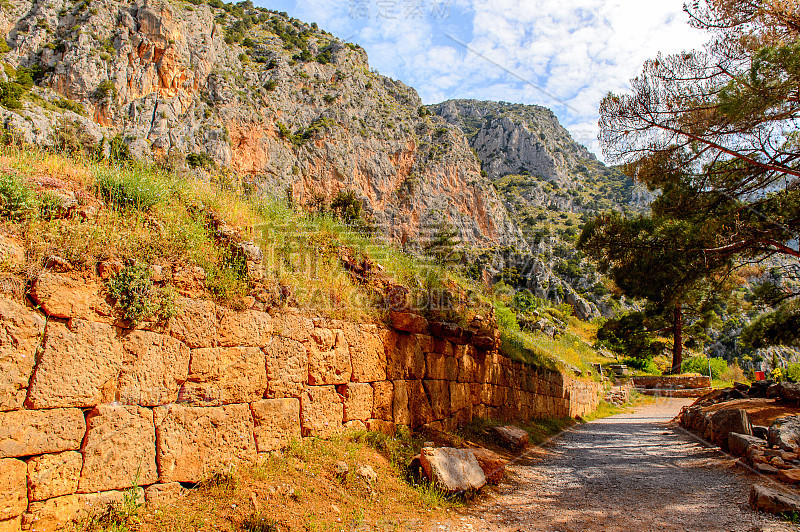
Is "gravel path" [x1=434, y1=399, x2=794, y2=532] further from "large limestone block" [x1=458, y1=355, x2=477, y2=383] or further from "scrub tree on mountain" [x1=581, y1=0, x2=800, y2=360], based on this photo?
"scrub tree on mountain" [x1=581, y1=0, x2=800, y2=360]

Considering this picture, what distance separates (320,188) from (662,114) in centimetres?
5060

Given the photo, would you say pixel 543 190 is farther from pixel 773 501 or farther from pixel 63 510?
pixel 63 510

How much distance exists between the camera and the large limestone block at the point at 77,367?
332cm

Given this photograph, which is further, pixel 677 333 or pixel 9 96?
pixel 9 96

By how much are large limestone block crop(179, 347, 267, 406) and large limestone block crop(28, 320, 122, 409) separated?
714 mm

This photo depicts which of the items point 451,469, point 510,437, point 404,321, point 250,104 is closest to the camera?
point 451,469

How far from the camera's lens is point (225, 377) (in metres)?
4.57

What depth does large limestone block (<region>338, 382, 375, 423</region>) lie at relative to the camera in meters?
5.94

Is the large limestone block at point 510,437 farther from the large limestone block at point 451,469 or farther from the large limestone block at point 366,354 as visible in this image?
the large limestone block at point 366,354

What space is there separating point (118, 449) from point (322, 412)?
2.40 meters

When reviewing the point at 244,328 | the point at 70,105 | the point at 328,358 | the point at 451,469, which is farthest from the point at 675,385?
the point at 70,105

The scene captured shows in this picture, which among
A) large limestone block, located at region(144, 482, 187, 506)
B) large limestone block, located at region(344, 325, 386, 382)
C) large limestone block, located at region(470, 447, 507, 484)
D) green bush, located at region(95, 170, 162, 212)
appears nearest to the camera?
large limestone block, located at region(144, 482, 187, 506)

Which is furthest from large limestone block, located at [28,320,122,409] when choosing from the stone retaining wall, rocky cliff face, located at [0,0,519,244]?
rocky cliff face, located at [0,0,519,244]

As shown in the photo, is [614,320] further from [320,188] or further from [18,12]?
[18,12]
